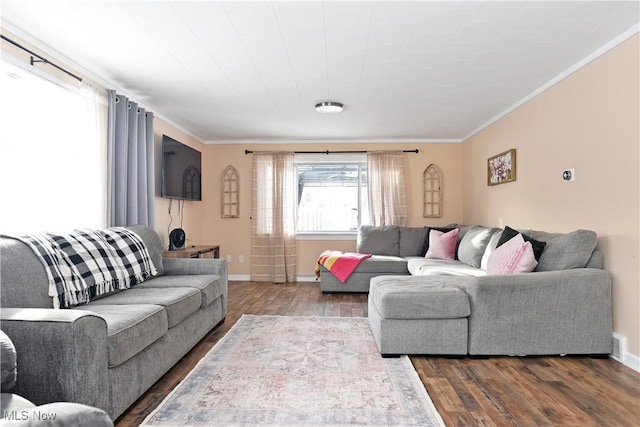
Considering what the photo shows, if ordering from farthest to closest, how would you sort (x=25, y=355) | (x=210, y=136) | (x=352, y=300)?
(x=210, y=136) → (x=352, y=300) → (x=25, y=355)

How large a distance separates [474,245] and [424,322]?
1.92 meters

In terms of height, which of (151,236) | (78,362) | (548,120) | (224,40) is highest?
(224,40)

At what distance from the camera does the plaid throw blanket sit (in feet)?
7.52

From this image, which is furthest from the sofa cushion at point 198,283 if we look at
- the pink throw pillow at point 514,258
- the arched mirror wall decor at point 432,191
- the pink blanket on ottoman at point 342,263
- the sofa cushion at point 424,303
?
the arched mirror wall decor at point 432,191

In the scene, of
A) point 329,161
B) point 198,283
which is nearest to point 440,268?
point 198,283

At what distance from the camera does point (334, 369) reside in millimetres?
2590

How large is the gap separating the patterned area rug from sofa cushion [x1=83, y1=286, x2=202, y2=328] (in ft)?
1.22

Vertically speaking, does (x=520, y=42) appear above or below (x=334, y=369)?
above

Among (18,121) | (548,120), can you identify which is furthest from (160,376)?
(548,120)

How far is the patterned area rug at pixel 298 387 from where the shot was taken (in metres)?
1.96

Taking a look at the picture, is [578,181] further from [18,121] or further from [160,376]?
[18,121]

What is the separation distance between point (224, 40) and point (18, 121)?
1.52 metres

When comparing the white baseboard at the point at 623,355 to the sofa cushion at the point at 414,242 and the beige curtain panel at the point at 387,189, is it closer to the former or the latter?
the sofa cushion at the point at 414,242

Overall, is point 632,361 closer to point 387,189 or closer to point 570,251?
point 570,251
